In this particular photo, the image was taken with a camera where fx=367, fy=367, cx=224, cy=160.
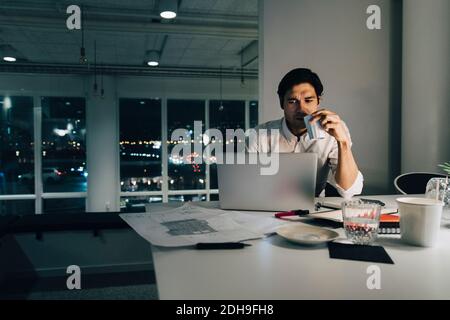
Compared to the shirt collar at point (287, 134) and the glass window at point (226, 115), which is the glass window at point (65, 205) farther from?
the shirt collar at point (287, 134)

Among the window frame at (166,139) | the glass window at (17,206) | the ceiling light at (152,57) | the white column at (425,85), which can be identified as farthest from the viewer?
the window frame at (166,139)

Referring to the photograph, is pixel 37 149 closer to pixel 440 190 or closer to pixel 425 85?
pixel 425 85

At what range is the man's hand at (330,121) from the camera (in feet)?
5.25

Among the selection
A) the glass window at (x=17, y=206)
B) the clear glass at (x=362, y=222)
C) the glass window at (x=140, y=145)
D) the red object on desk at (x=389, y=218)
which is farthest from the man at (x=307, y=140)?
the glass window at (x=17, y=206)

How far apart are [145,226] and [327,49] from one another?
9.36ft

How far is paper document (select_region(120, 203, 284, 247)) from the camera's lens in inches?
43.2

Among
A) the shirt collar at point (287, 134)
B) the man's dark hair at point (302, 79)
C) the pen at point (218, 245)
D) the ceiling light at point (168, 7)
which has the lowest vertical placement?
Answer: the pen at point (218, 245)

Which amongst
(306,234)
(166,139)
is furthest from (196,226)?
(166,139)

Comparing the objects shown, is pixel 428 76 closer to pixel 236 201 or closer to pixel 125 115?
pixel 236 201

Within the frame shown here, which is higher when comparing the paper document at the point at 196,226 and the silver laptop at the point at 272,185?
the silver laptop at the point at 272,185

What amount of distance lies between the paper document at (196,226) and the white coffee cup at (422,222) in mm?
409

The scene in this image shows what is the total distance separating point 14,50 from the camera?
5902mm

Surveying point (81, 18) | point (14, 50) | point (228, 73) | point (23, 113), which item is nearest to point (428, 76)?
point (81, 18)

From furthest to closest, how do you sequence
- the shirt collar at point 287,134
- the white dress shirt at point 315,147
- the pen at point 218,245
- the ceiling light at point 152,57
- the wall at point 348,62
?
1. the ceiling light at point 152,57
2. the wall at point 348,62
3. the shirt collar at point 287,134
4. the white dress shirt at point 315,147
5. the pen at point 218,245
